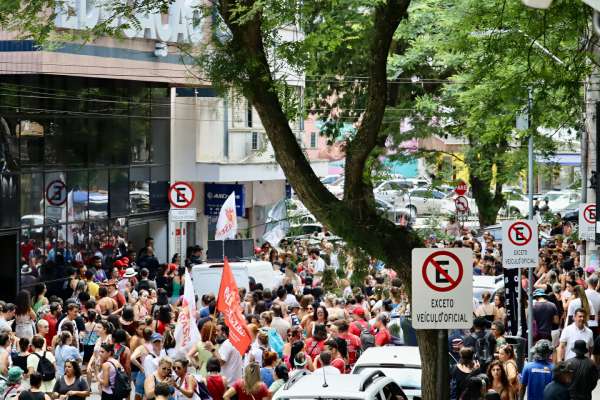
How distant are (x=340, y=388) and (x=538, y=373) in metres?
3.23

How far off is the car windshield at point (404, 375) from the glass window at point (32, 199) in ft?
46.7

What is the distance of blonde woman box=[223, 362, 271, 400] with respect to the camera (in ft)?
46.4

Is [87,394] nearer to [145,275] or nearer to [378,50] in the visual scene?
[378,50]

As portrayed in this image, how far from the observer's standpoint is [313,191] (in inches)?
485

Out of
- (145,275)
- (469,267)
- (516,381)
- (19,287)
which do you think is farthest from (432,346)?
(19,287)

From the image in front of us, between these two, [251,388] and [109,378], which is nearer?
[251,388]

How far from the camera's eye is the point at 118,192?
33.3 meters

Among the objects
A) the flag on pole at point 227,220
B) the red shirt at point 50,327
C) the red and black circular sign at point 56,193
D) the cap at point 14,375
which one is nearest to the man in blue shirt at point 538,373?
the cap at point 14,375

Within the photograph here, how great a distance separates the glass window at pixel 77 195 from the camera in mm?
30188

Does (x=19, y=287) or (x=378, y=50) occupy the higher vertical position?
(x=378, y=50)

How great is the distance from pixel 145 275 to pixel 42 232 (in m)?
3.74

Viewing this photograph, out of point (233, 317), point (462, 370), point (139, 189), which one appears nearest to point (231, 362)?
point (233, 317)

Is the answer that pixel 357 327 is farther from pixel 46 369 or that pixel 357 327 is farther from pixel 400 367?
pixel 46 369

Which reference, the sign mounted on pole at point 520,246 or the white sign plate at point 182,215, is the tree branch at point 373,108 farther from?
the white sign plate at point 182,215
